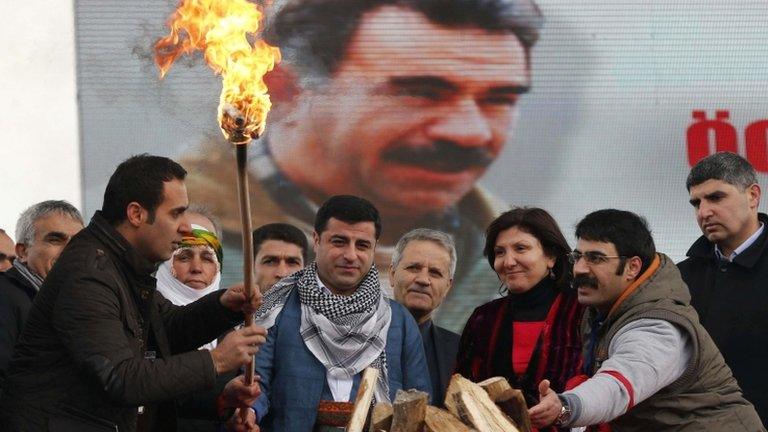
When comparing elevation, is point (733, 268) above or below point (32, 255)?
below

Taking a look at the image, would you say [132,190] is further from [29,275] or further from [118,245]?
[29,275]

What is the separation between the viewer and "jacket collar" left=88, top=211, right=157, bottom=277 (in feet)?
14.4

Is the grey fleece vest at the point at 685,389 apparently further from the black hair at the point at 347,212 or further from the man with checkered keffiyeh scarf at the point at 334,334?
the black hair at the point at 347,212

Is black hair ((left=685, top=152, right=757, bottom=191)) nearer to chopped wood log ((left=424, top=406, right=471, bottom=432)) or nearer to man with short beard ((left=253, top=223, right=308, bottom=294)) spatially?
man with short beard ((left=253, top=223, right=308, bottom=294))

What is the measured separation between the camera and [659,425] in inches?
182

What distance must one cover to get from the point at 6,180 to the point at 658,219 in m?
3.21

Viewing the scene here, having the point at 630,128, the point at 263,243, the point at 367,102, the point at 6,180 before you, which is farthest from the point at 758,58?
the point at 6,180

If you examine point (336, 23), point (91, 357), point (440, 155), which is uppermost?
point (336, 23)

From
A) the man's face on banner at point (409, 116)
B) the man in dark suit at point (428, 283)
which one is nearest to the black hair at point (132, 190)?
the man in dark suit at point (428, 283)

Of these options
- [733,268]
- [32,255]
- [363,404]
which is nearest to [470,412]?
[363,404]

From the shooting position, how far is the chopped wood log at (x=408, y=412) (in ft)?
14.0

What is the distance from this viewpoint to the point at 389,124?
7.28 metres

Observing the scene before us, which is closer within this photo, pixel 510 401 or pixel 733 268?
pixel 510 401

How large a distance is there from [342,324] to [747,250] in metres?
1.68
